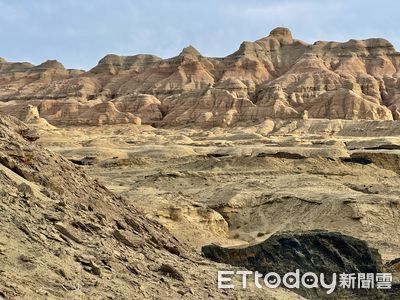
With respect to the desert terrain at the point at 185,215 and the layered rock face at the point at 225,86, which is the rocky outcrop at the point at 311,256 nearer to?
the desert terrain at the point at 185,215

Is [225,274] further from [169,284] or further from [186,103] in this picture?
[186,103]

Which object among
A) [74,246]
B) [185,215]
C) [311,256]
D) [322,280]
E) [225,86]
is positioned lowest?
[74,246]

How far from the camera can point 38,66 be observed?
400 ft

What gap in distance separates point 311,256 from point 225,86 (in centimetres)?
8696

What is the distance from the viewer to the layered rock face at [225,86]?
86.2 metres

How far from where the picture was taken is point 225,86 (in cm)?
9600

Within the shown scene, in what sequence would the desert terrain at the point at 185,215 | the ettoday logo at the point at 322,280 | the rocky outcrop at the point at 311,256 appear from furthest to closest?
the rocky outcrop at the point at 311,256 → the ettoday logo at the point at 322,280 → the desert terrain at the point at 185,215

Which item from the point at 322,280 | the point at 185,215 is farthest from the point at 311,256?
the point at 185,215

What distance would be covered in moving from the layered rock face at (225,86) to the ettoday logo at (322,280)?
73539mm

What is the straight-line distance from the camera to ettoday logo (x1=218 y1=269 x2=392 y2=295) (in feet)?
30.6

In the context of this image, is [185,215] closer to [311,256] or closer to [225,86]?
[311,256]

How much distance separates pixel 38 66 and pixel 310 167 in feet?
333

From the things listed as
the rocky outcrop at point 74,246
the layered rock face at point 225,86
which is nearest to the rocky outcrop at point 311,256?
the rocky outcrop at point 74,246

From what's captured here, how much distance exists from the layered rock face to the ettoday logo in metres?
73.5
